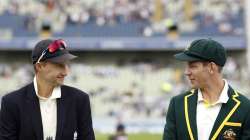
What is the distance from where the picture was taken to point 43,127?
466cm

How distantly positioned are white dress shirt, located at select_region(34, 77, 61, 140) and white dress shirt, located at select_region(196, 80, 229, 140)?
3.16 feet

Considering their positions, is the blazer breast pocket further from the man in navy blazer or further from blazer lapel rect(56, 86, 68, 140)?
blazer lapel rect(56, 86, 68, 140)

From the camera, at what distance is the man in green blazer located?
4535mm

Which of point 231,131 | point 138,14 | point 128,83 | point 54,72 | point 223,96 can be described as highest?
point 54,72

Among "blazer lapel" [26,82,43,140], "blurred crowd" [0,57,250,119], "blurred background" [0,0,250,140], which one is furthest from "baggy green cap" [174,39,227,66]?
"blurred background" [0,0,250,140]

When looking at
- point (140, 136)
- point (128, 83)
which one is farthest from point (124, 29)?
point (140, 136)

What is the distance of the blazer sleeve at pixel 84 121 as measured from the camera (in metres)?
4.71

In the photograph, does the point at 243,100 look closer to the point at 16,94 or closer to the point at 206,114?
the point at 206,114

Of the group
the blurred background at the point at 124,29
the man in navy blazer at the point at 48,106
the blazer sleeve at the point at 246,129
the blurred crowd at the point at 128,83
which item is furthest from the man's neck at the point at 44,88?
the blurred background at the point at 124,29

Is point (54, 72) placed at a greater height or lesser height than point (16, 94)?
greater

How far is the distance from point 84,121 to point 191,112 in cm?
74

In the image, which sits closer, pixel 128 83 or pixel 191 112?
pixel 191 112

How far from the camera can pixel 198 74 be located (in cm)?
454

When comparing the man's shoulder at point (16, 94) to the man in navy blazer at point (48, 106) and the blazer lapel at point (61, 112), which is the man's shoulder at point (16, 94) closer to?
the man in navy blazer at point (48, 106)
